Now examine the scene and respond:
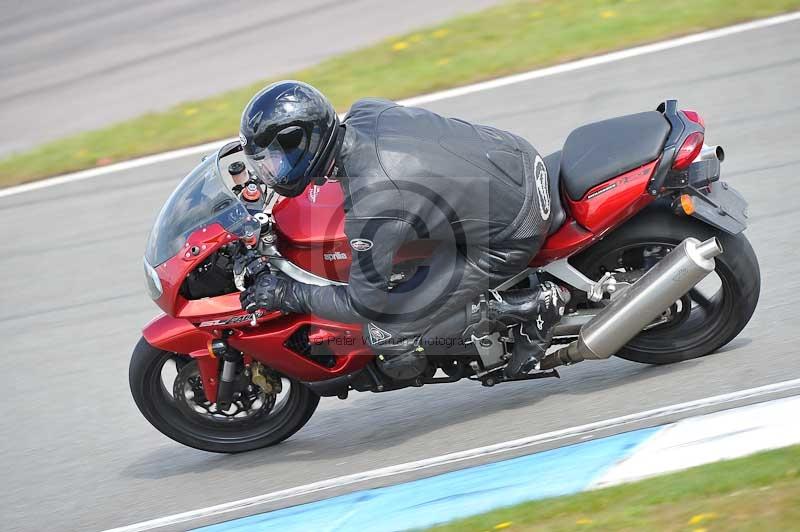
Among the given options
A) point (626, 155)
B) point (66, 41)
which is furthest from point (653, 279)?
point (66, 41)

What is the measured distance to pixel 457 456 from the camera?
4617 mm

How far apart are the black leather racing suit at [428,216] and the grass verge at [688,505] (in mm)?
967

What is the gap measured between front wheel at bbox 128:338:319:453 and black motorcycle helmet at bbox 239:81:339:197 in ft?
3.76

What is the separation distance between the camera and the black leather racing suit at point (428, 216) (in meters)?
4.18

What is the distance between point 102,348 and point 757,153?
14.1 feet

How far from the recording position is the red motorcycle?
14.7 feet

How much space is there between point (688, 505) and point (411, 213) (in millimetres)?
1503

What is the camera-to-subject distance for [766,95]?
757 cm

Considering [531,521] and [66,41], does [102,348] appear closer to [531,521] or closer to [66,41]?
[531,521]

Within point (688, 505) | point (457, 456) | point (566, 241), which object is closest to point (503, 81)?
point (566, 241)

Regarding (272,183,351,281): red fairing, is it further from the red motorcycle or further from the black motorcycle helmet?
the black motorcycle helmet

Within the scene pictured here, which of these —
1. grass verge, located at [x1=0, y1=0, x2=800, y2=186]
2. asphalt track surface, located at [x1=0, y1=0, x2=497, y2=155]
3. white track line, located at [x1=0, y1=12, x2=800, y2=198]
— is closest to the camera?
white track line, located at [x1=0, y1=12, x2=800, y2=198]

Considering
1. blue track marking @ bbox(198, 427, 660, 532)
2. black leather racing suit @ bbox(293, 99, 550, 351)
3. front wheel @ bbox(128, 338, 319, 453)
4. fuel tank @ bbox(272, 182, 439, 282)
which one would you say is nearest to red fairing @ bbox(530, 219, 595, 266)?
black leather racing suit @ bbox(293, 99, 550, 351)

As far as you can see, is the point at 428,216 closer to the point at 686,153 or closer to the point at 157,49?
the point at 686,153
